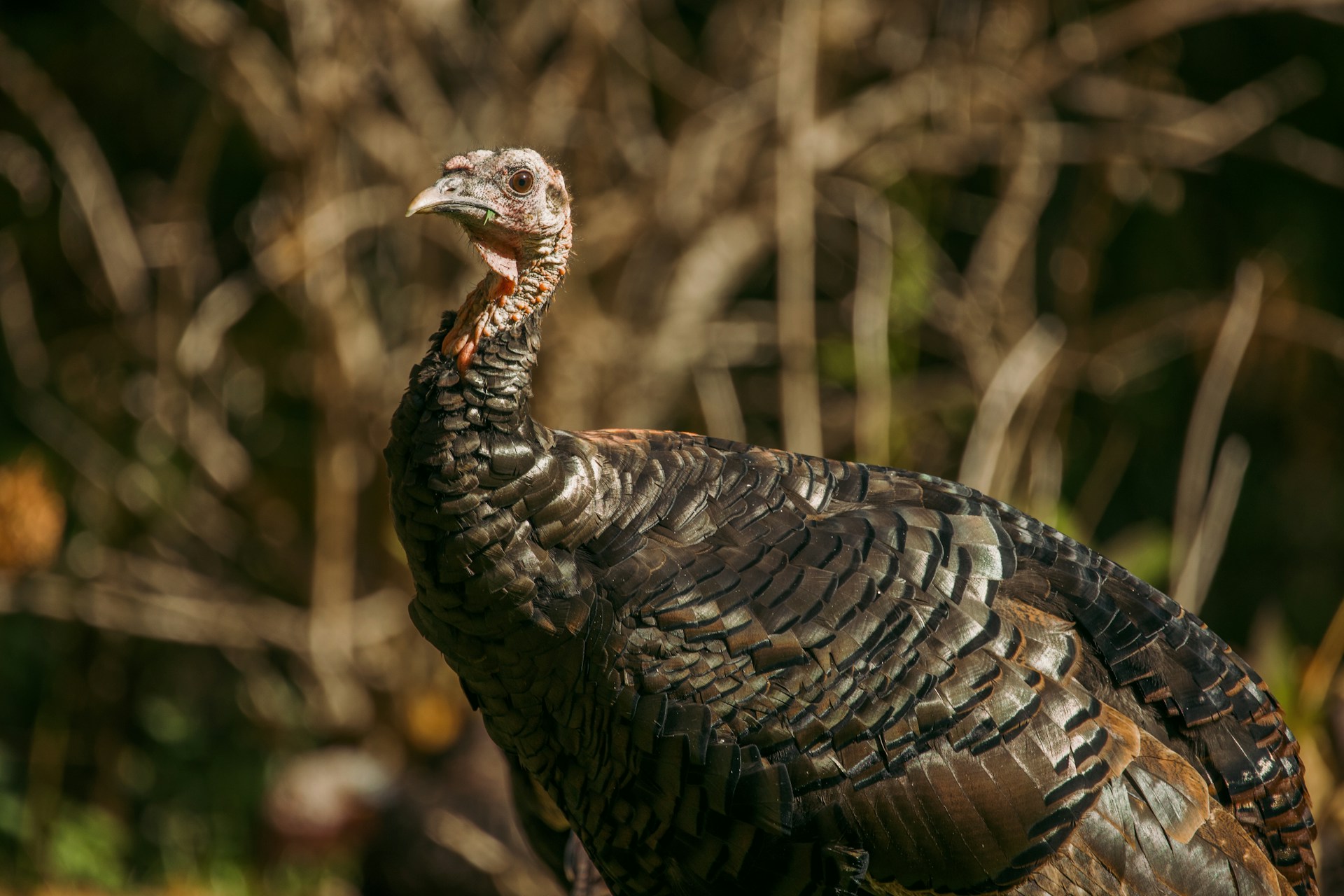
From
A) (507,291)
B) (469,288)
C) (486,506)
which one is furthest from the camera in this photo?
(469,288)

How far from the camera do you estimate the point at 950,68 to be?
5.50 metres

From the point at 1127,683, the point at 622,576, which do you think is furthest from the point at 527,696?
the point at 1127,683

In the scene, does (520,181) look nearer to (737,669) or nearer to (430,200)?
(430,200)

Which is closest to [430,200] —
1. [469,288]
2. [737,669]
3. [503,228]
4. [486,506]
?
[503,228]

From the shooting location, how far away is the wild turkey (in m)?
2.36

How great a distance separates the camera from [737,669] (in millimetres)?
2367

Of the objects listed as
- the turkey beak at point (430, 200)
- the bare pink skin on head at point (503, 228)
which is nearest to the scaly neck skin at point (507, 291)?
the bare pink skin on head at point (503, 228)

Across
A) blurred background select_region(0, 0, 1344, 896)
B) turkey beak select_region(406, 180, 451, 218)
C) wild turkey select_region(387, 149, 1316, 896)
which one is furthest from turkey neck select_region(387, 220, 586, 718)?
blurred background select_region(0, 0, 1344, 896)

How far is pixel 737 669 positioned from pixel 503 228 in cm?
94

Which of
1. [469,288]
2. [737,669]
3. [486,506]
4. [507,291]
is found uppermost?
[507,291]

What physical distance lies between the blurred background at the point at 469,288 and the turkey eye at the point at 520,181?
2.09 metres

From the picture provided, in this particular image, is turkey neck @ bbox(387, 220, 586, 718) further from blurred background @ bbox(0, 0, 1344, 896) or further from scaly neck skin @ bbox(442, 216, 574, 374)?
blurred background @ bbox(0, 0, 1344, 896)

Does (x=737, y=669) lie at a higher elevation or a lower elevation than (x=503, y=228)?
lower

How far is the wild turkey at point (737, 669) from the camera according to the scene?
2.36 meters
